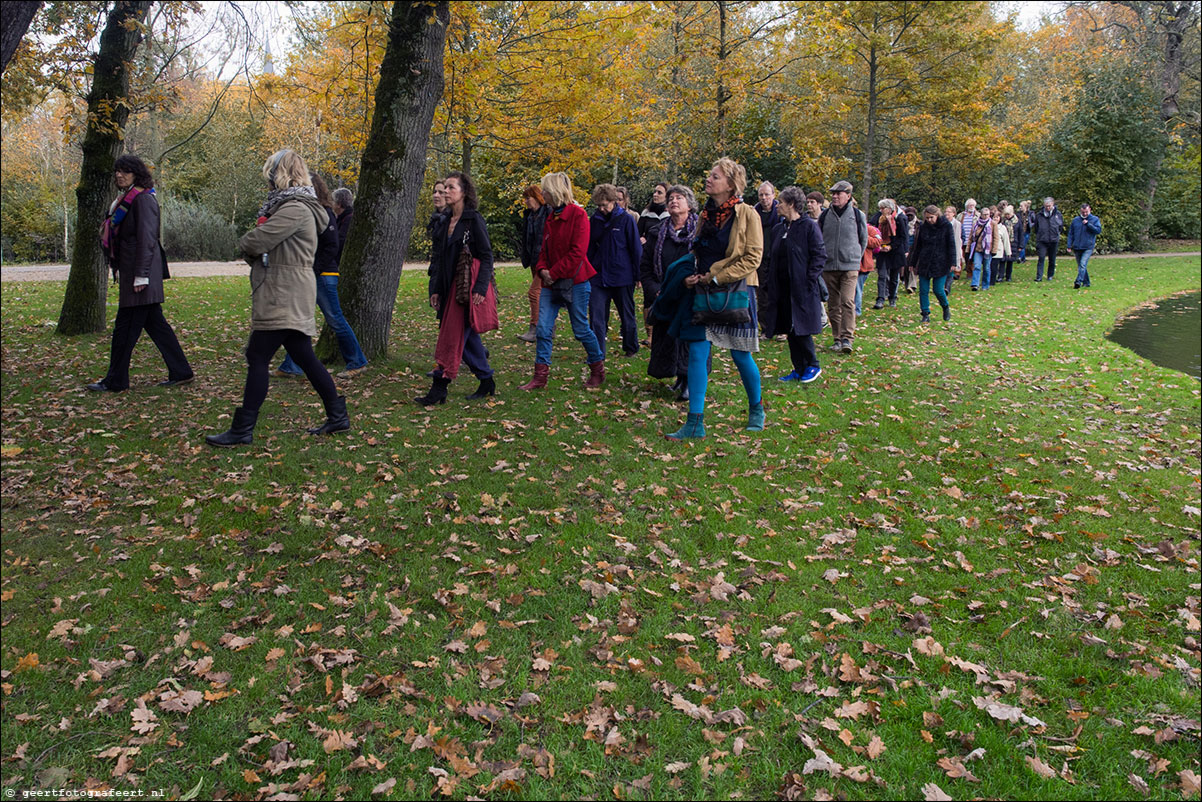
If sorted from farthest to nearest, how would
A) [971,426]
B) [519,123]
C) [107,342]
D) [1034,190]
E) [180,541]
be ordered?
1. [1034,190]
2. [519,123]
3. [107,342]
4. [971,426]
5. [180,541]

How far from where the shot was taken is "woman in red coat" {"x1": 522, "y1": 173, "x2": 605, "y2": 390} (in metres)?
7.74

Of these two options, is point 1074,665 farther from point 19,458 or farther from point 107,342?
point 107,342

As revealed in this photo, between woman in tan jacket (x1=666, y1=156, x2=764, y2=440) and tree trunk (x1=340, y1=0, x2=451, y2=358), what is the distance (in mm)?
3603

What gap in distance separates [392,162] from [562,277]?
236 centimetres

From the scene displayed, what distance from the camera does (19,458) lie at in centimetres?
619

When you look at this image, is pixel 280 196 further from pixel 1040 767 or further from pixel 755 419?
pixel 1040 767

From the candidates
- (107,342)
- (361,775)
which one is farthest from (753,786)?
(107,342)

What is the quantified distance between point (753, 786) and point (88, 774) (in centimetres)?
262

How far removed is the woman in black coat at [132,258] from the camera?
7.50 metres

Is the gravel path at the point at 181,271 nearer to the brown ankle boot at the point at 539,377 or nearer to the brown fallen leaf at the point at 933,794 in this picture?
the brown ankle boot at the point at 539,377

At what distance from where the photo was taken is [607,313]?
9.98m

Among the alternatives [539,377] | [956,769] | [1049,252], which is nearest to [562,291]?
[539,377]

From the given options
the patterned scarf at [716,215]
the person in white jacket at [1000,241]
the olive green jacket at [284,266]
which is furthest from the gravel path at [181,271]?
the patterned scarf at [716,215]

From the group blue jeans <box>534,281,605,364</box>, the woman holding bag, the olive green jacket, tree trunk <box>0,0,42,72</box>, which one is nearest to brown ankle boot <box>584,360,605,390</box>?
blue jeans <box>534,281,605,364</box>
